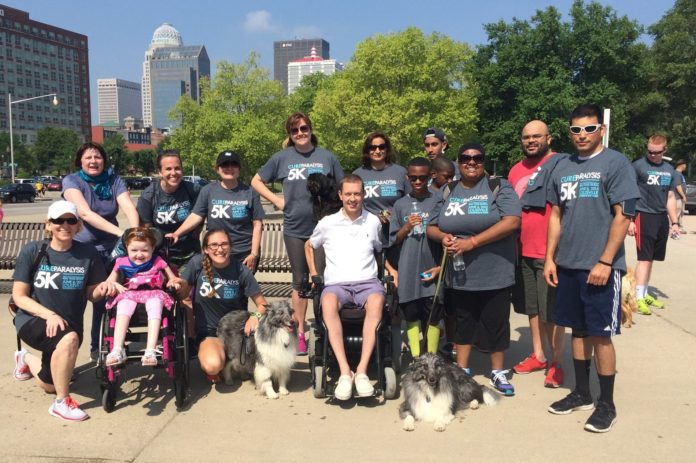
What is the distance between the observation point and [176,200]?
203 inches

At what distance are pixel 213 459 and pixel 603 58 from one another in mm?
39232

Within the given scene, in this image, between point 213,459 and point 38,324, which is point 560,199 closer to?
point 213,459

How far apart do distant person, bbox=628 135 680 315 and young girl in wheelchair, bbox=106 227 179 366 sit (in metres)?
5.79

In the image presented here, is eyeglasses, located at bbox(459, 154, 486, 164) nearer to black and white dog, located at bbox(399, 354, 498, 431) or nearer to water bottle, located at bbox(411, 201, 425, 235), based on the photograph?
water bottle, located at bbox(411, 201, 425, 235)

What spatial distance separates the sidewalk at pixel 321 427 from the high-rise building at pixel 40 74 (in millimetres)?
135725

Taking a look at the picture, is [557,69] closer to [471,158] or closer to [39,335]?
[471,158]

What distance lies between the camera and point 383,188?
5090mm

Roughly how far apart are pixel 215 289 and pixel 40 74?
154434mm

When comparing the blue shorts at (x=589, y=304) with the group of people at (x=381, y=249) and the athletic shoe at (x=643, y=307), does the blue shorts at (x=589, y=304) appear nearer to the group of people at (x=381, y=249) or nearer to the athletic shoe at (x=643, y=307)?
the group of people at (x=381, y=249)

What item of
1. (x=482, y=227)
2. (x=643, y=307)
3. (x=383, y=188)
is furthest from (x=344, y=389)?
(x=643, y=307)

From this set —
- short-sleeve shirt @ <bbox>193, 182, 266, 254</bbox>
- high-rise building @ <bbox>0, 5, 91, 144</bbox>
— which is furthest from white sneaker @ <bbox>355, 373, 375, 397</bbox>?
high-rise building @ <bbox>0, 5, 91, 144</bbox>

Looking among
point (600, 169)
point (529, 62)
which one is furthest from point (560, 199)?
point (529, 62)

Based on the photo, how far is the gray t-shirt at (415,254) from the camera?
4523 mm

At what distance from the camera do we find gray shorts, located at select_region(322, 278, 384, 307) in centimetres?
432
